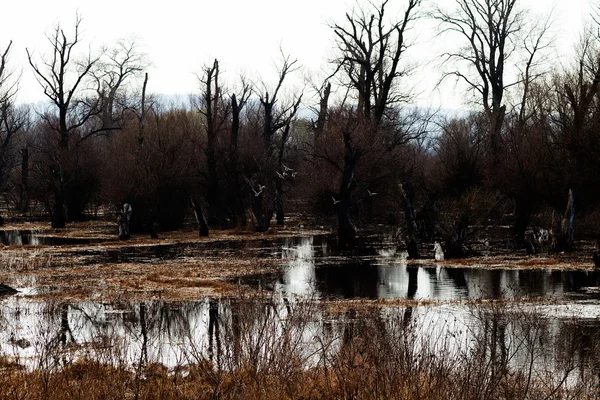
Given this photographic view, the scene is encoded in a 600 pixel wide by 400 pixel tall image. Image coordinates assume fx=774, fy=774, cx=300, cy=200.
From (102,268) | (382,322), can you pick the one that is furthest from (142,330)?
(102,268)

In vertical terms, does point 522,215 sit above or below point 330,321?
above

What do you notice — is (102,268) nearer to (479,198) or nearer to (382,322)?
(382,322)

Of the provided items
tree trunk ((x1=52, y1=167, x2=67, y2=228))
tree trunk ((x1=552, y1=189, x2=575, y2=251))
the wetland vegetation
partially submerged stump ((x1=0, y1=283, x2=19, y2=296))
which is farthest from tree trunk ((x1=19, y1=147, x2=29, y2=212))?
tree trunk ((x1=552, y1=189, x2=575, y2=251))

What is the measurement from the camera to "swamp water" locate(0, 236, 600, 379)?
33.8 feet

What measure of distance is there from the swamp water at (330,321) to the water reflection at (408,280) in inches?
1.4

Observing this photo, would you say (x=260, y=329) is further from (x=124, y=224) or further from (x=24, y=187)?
(x=24, y=187)

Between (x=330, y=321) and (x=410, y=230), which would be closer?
(x=330, y=321)

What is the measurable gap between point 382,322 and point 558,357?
380 centimetres

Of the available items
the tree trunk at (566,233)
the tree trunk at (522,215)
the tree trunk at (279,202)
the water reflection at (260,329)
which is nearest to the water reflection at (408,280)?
the water reflection at (260,329)

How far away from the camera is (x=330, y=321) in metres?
15.4

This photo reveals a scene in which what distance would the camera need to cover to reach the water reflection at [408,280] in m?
19.5

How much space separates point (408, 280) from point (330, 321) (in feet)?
24.4

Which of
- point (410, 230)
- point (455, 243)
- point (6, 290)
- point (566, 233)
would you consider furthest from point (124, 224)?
point (566, 233)

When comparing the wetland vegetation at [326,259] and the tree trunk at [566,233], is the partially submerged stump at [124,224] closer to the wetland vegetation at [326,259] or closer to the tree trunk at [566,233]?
the wetland vegetation at [326,259]
